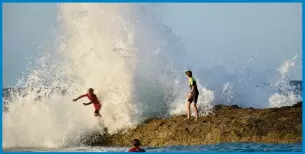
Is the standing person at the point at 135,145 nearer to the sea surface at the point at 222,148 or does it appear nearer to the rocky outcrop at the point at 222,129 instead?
the sea surface at the point at 222,148

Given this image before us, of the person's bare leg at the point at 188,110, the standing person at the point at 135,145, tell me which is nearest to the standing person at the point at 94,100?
the person's bare leg at the point at 188,110

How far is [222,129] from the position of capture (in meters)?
16.4

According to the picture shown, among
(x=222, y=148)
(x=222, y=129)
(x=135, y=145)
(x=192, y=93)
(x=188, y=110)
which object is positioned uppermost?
(x=192, y=93)

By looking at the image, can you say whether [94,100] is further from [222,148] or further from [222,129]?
[222,148]

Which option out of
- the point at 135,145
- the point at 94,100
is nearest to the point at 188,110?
the point at 94,100

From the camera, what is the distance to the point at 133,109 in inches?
709

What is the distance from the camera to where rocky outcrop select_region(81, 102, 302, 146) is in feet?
52.9

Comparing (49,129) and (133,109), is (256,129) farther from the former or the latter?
(49,129)

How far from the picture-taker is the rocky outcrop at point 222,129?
52.9 ft

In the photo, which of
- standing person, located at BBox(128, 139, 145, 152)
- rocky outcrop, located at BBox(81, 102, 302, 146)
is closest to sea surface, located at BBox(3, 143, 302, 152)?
rocky outcrop, located at BBox(81, 102, 302, 146)

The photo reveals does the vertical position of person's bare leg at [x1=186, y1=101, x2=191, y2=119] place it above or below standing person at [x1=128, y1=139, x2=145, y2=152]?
above

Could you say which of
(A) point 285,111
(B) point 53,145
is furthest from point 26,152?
(A) point 285,111

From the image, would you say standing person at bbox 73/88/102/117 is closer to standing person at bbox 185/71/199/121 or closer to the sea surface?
the sea surface

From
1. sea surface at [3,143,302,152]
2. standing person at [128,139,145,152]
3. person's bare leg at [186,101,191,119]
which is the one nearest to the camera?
standing person at [128,139,145,152]
